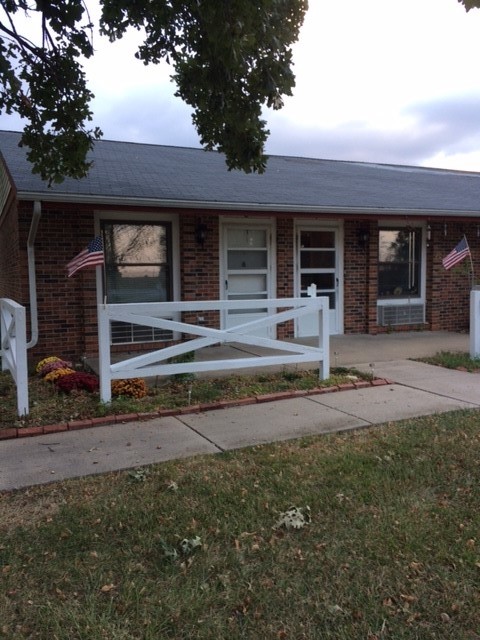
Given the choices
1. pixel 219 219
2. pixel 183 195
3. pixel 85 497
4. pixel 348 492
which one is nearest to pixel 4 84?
pixel 183 195

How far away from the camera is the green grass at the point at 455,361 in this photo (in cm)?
775

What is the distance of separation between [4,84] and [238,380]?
4560 mm

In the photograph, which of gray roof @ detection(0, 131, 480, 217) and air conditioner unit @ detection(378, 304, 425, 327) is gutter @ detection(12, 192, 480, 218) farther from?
air conditioner unit @ detection(378, 304, 425, 327)

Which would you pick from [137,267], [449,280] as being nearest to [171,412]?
[137,267]

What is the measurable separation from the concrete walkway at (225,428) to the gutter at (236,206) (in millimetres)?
3330

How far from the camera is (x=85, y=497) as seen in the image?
12.0ft

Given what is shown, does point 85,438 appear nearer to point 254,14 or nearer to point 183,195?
point 254,14

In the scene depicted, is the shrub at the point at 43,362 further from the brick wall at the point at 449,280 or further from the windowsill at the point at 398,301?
the brick wall at the point at 449,280

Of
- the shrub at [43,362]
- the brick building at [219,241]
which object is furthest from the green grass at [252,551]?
the brick building at [219,241]

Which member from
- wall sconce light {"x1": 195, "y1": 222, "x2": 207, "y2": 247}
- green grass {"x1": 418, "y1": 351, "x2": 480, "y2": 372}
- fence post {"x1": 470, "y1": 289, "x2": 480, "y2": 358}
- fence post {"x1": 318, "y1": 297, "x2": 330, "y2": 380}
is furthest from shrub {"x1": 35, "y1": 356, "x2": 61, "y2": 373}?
fence post {"x1": 470, "y1": 289, "x2": 480, "y2": 358}

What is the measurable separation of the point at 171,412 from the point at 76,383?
148 cm

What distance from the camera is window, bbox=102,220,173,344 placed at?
354 inches

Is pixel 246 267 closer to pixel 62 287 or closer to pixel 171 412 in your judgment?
pixel 62 287

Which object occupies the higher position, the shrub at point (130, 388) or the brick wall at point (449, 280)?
the brick wall at point (449, 280)
